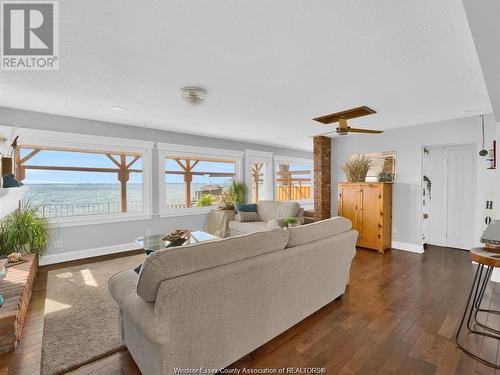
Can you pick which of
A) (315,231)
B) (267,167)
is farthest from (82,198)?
(267,167)

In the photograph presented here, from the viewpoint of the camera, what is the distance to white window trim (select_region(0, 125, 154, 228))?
3631 mm

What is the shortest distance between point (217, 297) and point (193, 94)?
7.21 feet

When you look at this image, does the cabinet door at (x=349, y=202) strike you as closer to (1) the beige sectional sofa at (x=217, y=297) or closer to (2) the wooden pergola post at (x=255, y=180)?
(2) the wooden pergola post at (x=255, y=180)

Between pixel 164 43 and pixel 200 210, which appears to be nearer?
pixel 164 43

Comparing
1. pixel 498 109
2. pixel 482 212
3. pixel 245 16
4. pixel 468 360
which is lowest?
pixel 468 360

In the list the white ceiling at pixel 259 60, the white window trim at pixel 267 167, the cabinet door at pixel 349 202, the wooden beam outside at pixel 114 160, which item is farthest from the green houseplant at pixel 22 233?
the cabinet door at pixel 349 202

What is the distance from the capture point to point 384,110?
3.55m

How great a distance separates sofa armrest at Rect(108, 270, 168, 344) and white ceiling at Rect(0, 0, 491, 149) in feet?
5.93

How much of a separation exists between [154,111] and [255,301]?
10.3ft

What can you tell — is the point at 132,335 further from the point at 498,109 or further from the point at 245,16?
the point at 498,109

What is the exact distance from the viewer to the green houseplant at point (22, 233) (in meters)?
3.09

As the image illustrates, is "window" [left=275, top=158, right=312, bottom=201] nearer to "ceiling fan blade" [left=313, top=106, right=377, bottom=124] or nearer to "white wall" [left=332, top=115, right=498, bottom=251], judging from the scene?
"white wall" [left=332, top=115, right=498, bottom=251]

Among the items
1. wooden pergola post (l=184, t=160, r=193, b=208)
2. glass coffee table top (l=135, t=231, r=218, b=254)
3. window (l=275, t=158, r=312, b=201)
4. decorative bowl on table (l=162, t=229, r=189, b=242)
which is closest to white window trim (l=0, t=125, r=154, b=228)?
wooden pergola post (l=184, t=160, r=193, b=208)

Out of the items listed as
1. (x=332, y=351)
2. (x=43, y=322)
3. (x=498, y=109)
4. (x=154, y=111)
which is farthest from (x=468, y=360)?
(x=154, y=111)
